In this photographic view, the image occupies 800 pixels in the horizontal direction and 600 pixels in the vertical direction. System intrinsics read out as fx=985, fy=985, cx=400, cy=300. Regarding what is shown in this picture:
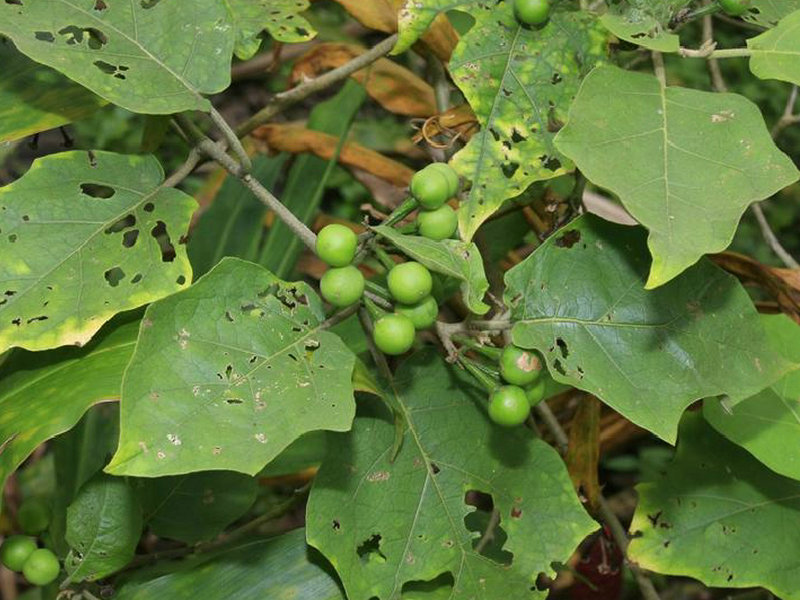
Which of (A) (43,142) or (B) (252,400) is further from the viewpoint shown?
(A) (43,142)

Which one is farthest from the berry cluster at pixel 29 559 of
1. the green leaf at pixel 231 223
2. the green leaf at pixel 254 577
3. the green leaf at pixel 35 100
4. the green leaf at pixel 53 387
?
the green leaf at pixel 231 223

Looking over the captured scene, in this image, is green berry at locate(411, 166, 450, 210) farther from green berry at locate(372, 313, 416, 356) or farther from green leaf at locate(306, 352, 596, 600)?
green leaf at locate(306, 352, 596, 600)

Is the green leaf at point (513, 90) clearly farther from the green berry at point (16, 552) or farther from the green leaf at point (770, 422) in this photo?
the green berry at point (16, 552)

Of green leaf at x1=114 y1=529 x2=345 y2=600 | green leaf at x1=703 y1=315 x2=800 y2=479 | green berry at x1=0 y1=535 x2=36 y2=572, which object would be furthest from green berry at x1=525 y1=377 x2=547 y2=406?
green berry at x1=0 y1=535 x2=36 y2=572

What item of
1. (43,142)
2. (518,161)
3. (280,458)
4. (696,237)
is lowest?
(43,142)

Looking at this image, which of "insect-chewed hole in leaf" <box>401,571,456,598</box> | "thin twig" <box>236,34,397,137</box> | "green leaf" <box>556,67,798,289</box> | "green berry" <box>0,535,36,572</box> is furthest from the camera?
"thin twig" <box>236,34,397,137</box>

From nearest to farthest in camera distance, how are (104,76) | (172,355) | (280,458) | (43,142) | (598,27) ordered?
(172,355) → (104,76) → (598,27) → (280,458) → (43,142)

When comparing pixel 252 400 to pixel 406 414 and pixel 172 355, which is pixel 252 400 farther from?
pixel 406 414

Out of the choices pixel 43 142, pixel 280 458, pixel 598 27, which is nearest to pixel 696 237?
pixel 598 27
